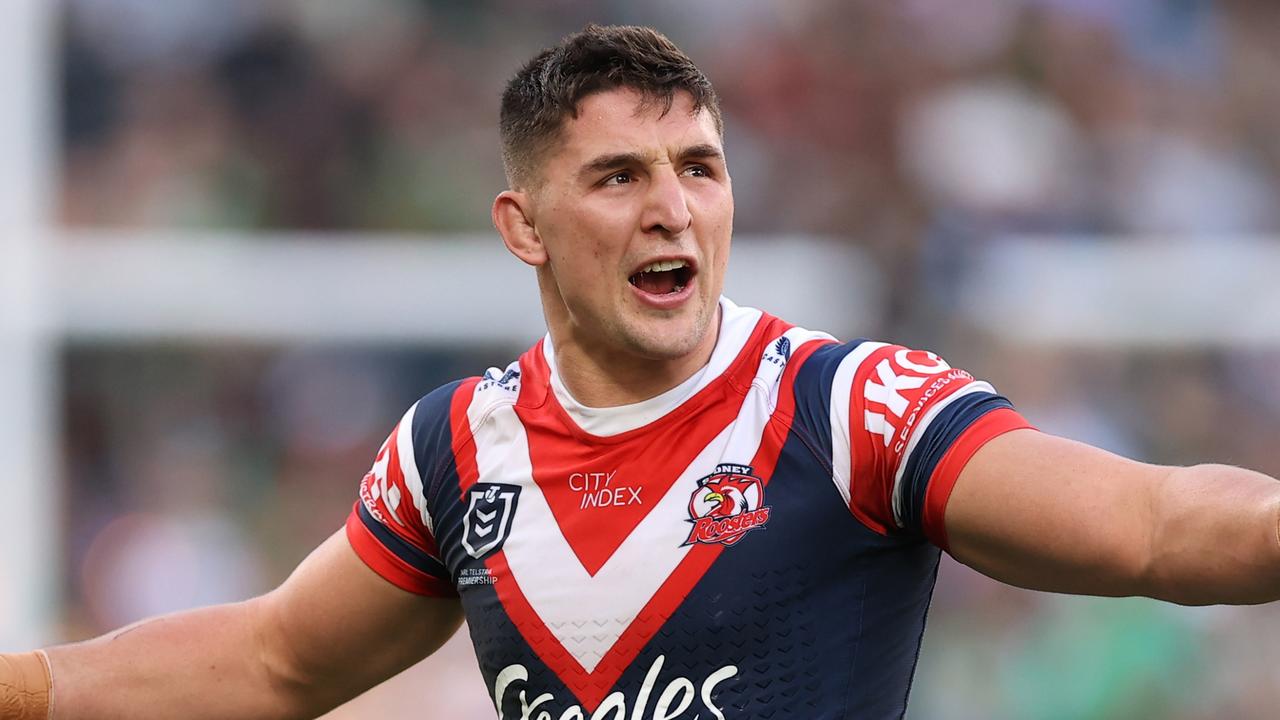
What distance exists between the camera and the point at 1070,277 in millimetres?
10180

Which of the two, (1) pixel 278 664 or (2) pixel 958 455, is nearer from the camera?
(2) pixel 958 455

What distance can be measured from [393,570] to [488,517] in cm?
35

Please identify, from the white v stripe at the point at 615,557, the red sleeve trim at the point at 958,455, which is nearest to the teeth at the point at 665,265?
the white v stripe at the point at 615,557

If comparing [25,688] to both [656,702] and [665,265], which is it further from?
[665,265]

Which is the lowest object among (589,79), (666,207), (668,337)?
(668,337)

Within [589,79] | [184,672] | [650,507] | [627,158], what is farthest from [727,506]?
[184,672]

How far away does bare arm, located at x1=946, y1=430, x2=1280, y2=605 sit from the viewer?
9.83 feet

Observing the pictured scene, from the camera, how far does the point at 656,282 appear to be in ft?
12.9

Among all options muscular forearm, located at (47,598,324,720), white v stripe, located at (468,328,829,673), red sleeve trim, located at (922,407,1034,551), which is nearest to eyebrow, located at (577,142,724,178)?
white v stripe, located at (468,328,829,673)

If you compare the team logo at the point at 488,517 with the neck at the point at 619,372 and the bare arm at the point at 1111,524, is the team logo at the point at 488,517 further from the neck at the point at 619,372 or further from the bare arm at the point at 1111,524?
the bare arm at the point at 1111,524

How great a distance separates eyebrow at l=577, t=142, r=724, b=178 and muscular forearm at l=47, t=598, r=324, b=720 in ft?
4.42

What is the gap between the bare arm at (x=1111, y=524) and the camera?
2996 mm

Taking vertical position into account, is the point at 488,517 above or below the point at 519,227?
below

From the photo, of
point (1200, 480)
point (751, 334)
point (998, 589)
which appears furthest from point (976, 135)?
point (1200, 480)
